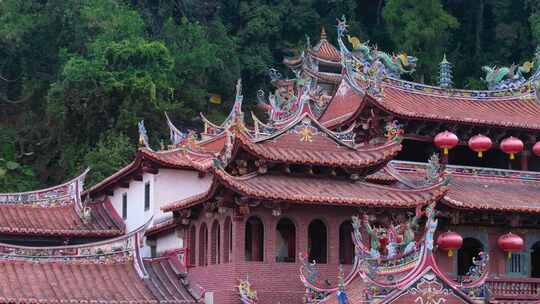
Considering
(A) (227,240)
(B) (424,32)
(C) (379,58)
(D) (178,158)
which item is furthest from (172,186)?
(B) (424,32)

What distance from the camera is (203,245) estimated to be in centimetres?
2717

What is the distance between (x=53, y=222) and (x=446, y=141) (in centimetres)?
1114

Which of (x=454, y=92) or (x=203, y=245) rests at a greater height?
(x=454, y=92)

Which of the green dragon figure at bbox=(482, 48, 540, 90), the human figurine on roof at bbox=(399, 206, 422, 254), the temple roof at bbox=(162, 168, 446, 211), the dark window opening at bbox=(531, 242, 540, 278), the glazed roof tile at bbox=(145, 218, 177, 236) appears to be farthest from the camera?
the green dragon figure at bbox=(482, 48, 540, 90)

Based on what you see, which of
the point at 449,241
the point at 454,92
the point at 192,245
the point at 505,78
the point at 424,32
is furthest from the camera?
the point at 424,32

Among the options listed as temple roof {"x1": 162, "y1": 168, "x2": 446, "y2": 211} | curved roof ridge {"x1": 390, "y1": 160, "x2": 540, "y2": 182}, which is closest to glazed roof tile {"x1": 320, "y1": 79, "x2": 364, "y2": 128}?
curved roof ridge {"x1": 390, "y1": 160, "x2": 540, "y2": 182}

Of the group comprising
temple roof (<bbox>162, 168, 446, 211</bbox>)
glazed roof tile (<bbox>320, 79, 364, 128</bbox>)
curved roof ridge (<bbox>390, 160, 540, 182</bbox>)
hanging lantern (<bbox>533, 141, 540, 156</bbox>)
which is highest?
glazed roof tile (<bbox>320, 79, 364, 128</bbox>)

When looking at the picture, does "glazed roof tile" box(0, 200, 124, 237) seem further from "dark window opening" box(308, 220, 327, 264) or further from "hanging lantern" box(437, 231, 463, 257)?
"hanging lantern" box(437, 231, 463, 257)

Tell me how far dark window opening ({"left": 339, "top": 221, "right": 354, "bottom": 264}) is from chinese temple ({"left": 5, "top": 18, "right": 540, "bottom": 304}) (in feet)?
0.21

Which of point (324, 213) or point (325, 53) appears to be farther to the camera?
point (325, 53)

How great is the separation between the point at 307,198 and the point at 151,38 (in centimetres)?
3139

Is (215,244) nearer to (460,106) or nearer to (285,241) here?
(285,241)

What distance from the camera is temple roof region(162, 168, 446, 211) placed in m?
24.4

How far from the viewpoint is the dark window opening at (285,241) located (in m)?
26.2
